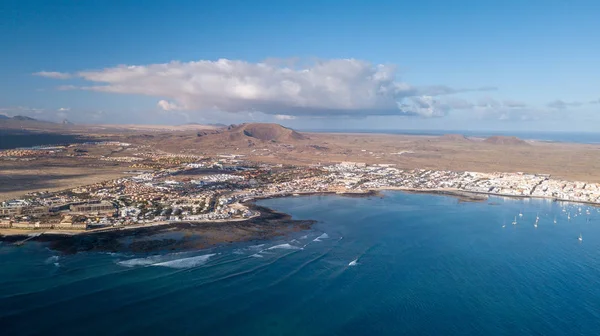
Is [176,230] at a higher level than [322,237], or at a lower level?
higher

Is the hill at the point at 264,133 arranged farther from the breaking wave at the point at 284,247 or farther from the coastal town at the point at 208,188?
the breaking wave at the point at 284,247

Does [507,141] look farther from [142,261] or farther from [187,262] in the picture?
[142,261]

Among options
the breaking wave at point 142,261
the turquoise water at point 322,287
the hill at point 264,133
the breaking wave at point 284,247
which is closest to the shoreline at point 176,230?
the turquoise water at point 322,287

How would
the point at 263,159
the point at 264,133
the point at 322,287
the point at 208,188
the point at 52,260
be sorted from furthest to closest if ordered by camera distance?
the point at 264,133
the point at 263,159
the point at 208,188
the point at 52,260
the point at 322,287

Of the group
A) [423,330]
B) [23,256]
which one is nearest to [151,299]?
[23,256]

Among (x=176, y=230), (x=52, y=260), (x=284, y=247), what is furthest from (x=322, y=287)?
(x=52, y=260)

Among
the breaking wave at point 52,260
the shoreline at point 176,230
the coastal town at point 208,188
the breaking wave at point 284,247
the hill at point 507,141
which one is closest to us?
the breaking wave at point 52,260

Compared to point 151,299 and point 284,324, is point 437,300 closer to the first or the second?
point 284,324
